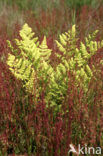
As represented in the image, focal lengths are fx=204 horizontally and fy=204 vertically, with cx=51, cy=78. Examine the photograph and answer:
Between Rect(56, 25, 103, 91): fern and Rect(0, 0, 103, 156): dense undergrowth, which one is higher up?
Rect(56, 25, 103, 91): fern

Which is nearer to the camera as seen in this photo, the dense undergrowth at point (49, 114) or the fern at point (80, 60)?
the dense undergrowth at point (49, 114)

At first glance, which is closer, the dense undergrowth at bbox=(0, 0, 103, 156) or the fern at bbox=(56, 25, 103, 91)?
the dense undergrowth at bbox=(0, 0, 103, 156)

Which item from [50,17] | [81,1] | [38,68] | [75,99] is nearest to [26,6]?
[81,1]

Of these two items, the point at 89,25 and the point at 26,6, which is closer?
the point at 89,25

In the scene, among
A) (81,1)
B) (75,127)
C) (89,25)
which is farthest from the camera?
(81,1)

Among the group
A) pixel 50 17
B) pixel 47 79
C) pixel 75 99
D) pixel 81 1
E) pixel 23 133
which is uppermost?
pixel 81 1

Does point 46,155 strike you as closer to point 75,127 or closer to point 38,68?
point 75,127

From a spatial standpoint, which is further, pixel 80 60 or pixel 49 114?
pixel 80 60

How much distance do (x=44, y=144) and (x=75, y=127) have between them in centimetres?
25

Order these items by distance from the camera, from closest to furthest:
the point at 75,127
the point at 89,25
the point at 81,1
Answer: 1. the point at 75,127
2. the point at 89,25
3. the point at 81,1

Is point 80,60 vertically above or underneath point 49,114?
above

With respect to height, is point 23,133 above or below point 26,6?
below

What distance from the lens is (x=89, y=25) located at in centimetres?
391

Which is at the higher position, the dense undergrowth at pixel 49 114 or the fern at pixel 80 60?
the fern at pixel 80 60
